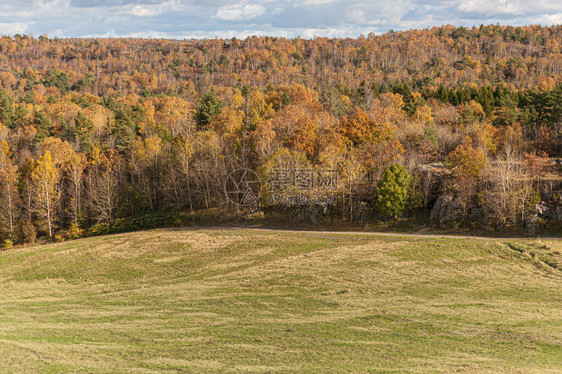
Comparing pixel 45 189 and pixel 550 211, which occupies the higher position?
pixel 45 189

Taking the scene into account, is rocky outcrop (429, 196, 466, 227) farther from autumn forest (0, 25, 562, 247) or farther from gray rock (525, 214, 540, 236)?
gray rock (525, 214, 540, 236)

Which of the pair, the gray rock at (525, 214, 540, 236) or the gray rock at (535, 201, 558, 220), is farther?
the gray rock at (535, 201, 558, 220)

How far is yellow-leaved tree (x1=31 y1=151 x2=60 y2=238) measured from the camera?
214ft

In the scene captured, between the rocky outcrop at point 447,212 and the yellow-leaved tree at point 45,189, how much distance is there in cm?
5544

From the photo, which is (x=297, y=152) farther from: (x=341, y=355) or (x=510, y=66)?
(x=510, y=66)

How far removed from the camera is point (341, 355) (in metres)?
19.3

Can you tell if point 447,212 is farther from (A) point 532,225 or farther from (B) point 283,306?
(B) point 283,306

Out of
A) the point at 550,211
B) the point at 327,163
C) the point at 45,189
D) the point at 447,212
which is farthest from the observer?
the point at 45,189

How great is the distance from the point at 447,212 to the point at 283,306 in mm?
30405

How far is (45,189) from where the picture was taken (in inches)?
2601

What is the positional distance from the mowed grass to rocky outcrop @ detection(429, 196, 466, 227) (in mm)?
7352

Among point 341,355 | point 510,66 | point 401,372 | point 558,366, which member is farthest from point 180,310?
point 510,66

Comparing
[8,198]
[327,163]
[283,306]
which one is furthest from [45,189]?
[283,306]

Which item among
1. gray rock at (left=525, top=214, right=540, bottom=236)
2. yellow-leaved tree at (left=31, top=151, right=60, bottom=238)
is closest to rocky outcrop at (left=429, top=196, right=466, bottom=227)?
gray rock at (left=525, top=214, right=540, bottom=236)
